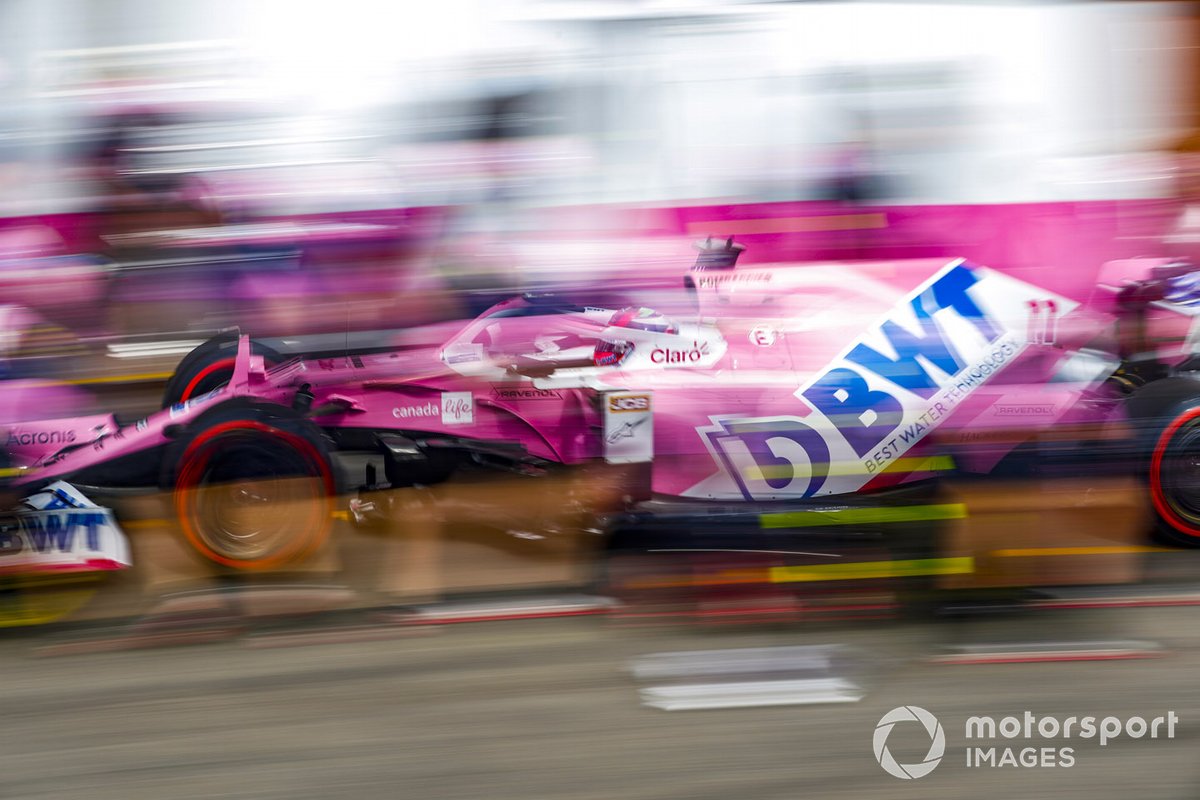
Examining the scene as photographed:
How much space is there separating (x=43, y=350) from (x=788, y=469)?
6.84 feet

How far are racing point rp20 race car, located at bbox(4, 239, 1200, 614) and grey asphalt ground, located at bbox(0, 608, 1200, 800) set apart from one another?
0.29 meters

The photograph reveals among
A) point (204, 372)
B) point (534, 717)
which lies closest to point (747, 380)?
point (534, 717)

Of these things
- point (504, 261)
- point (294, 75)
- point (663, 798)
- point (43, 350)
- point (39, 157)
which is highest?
point (294, 75)

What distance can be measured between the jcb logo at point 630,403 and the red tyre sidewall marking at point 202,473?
2.53ft

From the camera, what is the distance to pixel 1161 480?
9.57 feet

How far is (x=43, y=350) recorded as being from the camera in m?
3.05

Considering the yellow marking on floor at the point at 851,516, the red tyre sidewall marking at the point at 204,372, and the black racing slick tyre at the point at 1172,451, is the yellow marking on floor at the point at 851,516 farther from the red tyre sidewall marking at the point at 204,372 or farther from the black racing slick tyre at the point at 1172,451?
the red tyre sidewall marking at the point at 204,372

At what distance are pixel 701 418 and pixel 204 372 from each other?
1.46m

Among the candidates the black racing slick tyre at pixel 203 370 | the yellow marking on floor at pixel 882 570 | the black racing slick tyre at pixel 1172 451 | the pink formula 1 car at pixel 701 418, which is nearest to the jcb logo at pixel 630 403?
the pink formula 1 car at pixel 701 418

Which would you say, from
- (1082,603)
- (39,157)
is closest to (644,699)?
(1082,603)

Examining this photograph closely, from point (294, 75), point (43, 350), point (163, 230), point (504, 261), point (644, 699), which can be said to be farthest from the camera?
point (294, 75)

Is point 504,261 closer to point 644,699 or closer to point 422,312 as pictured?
point 422,312

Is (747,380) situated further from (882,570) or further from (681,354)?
(882,570)

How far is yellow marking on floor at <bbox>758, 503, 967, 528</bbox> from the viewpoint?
8.80ft
